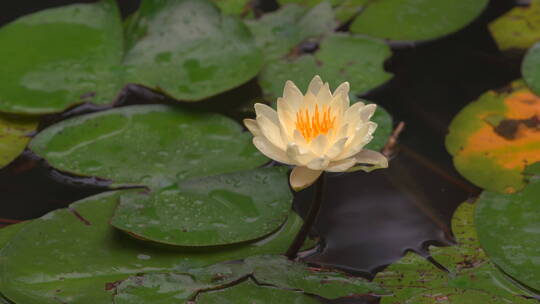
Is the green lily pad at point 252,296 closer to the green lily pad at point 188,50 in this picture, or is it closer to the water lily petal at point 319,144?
the water lily petal at point 319,144

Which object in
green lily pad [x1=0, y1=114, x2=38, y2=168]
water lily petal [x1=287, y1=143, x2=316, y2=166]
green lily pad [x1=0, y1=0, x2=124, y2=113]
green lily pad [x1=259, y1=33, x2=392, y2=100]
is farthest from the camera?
green lily pad [x1=259, y1=33, x2=392, y2=100]

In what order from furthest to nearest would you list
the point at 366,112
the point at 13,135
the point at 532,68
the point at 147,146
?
the point at 532,68 < the point at 13,135 < the point at 147,146 < the point at 366,112

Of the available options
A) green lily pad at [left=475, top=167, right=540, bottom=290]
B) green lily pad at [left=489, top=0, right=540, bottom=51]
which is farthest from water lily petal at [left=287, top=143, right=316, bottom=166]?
green lily pad at [left=489, top=0, right=540, bottom=51]

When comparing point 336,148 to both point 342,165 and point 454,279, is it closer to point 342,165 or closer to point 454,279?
point 342,165

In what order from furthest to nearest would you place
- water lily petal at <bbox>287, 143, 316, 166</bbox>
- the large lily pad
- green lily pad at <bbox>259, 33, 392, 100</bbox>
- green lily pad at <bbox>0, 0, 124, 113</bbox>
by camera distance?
green lily pad at <bbox>259, 33, 392, 100</bbox>, green lily pad at <bbox>0, 0, 124, 113</bbox>, the large lily pad, water lily petal at <bbox>287, 143, 316, 166</bbox>

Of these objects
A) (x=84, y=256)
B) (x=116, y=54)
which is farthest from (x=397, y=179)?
(x=116, y=54)

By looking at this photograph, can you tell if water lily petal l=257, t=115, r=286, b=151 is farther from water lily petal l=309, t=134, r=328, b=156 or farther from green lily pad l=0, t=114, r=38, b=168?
green lily pad l=0, t=114, r=38, b=168

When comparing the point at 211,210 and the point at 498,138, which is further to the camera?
the point at 498,138

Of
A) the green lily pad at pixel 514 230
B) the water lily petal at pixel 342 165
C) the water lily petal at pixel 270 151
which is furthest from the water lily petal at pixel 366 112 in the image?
the green lily pad at pixel 514 230
